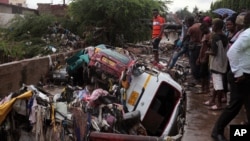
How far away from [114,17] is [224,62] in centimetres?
1164

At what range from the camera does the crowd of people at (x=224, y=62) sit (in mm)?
4137

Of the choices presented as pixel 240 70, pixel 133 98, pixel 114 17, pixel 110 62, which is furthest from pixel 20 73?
pixel 114 17

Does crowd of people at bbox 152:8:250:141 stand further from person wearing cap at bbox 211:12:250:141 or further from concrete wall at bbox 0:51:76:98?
concrete wall at bbox 0:51:76:98

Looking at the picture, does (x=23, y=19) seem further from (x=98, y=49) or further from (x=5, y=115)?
(x=5, y=115)

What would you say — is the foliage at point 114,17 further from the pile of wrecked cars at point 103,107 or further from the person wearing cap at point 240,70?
the person wearing cap at point 240,70

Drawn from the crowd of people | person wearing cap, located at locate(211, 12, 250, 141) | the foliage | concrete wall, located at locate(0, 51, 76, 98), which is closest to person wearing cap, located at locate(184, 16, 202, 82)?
the crowd of people

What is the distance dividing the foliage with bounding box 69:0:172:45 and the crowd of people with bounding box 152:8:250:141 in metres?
7.71

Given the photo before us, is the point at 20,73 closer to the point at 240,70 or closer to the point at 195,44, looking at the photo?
the point at 195,44

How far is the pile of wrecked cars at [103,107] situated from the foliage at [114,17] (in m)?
8.96

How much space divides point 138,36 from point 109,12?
2255 millimetres

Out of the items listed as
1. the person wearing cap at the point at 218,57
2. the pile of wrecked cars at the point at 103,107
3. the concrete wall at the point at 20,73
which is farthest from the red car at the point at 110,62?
the concrete wall at the point at 20,73

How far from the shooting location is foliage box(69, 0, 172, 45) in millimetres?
16984

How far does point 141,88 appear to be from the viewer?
272 inches

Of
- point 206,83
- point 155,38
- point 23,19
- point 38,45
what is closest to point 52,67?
point 155,38
